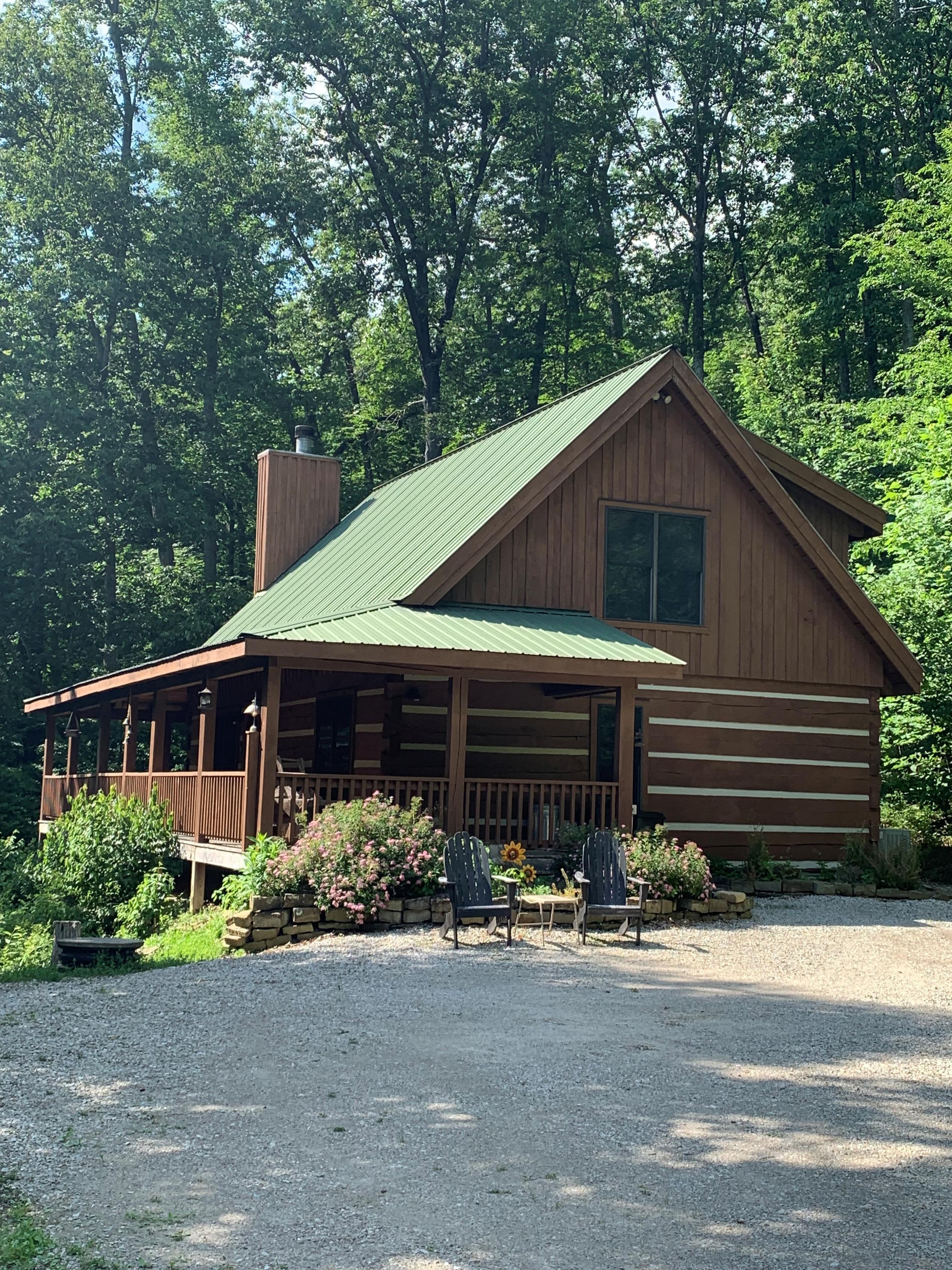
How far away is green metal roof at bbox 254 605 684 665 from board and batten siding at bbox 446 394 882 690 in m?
0.82

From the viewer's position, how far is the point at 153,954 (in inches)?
559

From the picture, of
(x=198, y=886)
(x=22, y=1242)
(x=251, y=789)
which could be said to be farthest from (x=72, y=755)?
(x=22, y=1242)

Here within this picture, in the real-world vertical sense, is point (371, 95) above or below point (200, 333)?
above

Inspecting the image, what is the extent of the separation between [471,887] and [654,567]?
7.96 meters

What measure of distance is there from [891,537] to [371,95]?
2278 cm

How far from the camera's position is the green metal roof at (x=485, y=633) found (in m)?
15.4

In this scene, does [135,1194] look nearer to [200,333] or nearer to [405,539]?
[405,539]

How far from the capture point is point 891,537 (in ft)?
81.0

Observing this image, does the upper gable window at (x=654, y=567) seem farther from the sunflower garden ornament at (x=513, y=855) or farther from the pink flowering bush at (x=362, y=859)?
the pink flowering bush at (x=362, y=859)

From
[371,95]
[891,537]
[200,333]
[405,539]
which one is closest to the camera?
[405,539]

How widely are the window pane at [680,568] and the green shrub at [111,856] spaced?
7.58m

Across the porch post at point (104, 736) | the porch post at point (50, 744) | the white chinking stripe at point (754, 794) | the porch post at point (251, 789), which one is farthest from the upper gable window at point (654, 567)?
the porch post at point (50, 744)

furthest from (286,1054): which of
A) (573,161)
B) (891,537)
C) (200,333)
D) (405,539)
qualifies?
(573,161)

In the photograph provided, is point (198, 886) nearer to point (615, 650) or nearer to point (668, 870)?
point (615, 650)
